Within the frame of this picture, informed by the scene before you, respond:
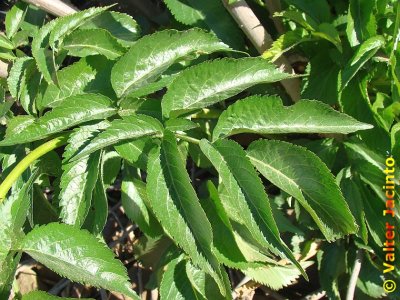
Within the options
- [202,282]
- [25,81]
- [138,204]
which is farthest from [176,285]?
[25,81]

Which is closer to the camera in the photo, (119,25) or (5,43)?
(5,43)

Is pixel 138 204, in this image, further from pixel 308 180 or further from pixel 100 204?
pixel 308 180

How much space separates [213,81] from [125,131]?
0.19 metres

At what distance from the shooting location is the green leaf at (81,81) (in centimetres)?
104

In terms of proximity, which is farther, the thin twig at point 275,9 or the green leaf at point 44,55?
the thin twig at point 275,9

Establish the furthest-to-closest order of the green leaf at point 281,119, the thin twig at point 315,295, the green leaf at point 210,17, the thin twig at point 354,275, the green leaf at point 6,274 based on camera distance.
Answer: the thin twig at point 315,295 → the thin twig at point 354,275 → the green leaf at point 210,17 → the green leaf at point 281,119 → the green leaf at point 6,274

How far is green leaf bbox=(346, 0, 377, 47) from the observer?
110 cm

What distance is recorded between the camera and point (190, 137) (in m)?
0.98

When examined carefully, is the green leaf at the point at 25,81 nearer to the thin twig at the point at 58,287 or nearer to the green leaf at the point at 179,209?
the green leaf at the point at 179,209

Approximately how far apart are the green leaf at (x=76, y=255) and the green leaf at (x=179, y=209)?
0.36ft

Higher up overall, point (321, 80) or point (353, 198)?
point (321, 80)

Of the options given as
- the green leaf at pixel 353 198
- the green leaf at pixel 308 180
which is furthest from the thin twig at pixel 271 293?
the green leaf at pixel 308 180

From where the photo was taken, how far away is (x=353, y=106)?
3.86 feet

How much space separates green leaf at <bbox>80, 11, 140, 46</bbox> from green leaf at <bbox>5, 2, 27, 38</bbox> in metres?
0.15
